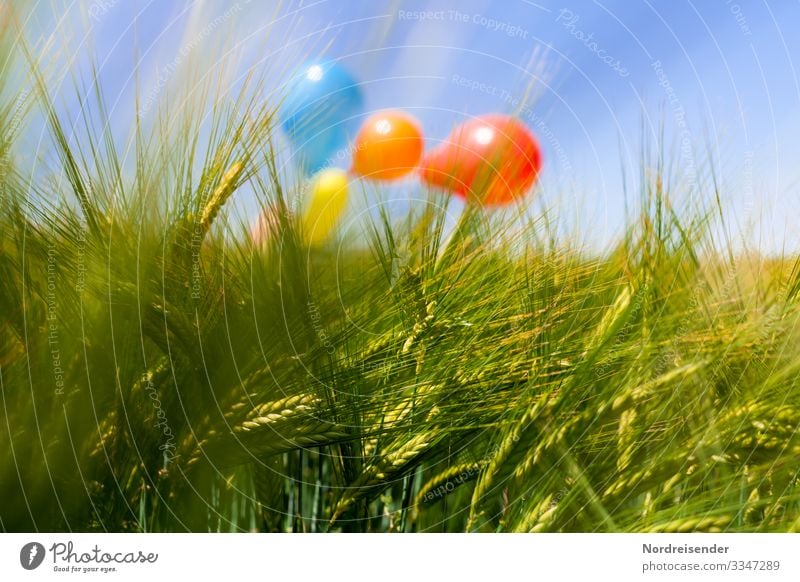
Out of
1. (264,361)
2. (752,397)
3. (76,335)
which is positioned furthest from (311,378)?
(752,397)

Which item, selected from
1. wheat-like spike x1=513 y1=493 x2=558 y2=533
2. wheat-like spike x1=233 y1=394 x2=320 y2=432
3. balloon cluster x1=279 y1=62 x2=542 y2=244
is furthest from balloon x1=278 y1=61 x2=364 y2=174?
wheat-like spike x1=513 y1=493 x2=558 y2=533

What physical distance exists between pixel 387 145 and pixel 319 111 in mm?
61

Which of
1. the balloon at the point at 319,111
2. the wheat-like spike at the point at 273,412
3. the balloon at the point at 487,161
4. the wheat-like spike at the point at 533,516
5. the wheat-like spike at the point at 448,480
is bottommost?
the wheat-like spike at the point at 533,516

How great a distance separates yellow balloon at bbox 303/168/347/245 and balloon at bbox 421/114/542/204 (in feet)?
0.22

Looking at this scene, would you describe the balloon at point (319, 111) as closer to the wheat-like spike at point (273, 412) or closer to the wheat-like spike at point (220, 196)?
the wheat-like spike at point (220, 196)

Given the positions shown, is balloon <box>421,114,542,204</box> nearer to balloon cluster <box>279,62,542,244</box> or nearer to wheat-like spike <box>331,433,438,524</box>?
balloon cluster <box>279,62,542,244</box>

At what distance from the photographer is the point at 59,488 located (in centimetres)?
39

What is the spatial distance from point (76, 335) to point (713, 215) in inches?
17.2

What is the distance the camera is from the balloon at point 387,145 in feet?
1.66

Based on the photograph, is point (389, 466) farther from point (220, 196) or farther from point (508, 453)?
point (220, 196)
